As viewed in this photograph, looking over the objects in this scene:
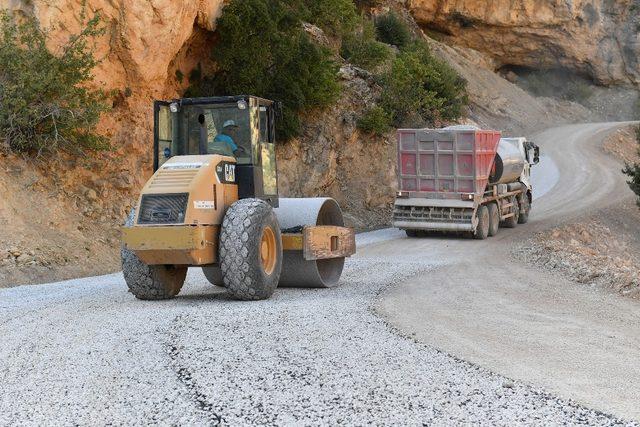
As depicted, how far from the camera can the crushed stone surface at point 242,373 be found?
20.1ft

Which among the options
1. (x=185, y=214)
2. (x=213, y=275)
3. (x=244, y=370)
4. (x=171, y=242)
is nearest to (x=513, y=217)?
(x=213, y=275)

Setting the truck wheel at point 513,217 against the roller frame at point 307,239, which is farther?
the truck wheel at point 513,217

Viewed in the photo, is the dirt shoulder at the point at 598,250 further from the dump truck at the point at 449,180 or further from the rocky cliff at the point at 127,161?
the rocky cliff at the point at 127,161

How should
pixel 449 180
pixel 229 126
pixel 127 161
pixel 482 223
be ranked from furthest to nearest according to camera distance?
1. pixel 482 223
2. pixel 449 180
3. pixel 127 161
4. pixel 229 126

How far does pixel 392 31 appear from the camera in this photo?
146ft

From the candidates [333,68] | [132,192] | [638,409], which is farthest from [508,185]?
[638,409]

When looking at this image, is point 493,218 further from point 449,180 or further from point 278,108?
point 278,108

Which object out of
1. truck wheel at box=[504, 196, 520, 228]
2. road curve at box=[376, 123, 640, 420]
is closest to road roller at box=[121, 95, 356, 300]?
road curve at box=[376, 123, 640, 420]

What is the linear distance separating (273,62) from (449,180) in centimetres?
691

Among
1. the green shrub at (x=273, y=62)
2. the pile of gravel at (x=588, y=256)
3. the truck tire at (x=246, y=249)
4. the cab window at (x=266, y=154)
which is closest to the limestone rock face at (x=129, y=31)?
the green shrub at (x=273, y=62)

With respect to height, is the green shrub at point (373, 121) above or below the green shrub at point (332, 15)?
below

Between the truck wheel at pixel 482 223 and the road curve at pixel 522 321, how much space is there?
3.68 ft

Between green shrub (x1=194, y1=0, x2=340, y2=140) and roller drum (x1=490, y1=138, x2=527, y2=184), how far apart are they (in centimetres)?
600

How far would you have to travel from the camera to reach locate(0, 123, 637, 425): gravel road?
242 inches
